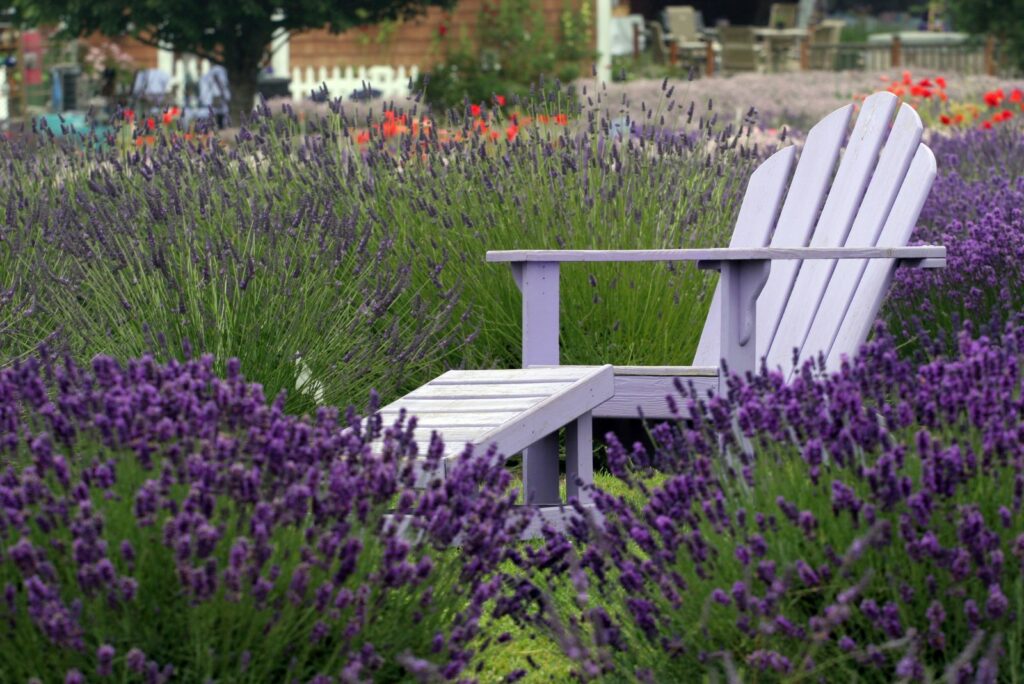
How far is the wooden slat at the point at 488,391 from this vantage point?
3.65 meters

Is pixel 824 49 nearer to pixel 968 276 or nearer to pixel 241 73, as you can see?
pixel 241 73

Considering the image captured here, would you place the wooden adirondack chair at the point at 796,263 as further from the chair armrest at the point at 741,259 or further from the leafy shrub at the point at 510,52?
the leafy shrub at the point at 510,52

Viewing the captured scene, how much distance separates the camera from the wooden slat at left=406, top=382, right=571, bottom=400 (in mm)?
3654

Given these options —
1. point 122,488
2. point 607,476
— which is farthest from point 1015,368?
point 607,476

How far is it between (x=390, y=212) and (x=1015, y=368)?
3.01 meters

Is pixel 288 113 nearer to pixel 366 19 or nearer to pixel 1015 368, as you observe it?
pixel 1015 368

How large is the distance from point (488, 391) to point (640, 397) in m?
0.53

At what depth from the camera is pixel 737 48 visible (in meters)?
24.2

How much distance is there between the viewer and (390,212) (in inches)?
211

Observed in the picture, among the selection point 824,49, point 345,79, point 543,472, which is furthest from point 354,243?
point 824,49

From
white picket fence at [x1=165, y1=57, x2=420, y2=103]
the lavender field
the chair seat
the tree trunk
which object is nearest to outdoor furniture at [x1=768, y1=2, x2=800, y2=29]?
white picket fence at [x1=165, y1=57, x2=420, y2=103]

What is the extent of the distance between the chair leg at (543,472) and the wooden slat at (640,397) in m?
0.22

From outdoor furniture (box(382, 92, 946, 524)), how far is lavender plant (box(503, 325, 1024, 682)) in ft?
2.10

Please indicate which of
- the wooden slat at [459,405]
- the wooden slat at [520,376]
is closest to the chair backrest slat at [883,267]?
the wooden slat at [520,376]
